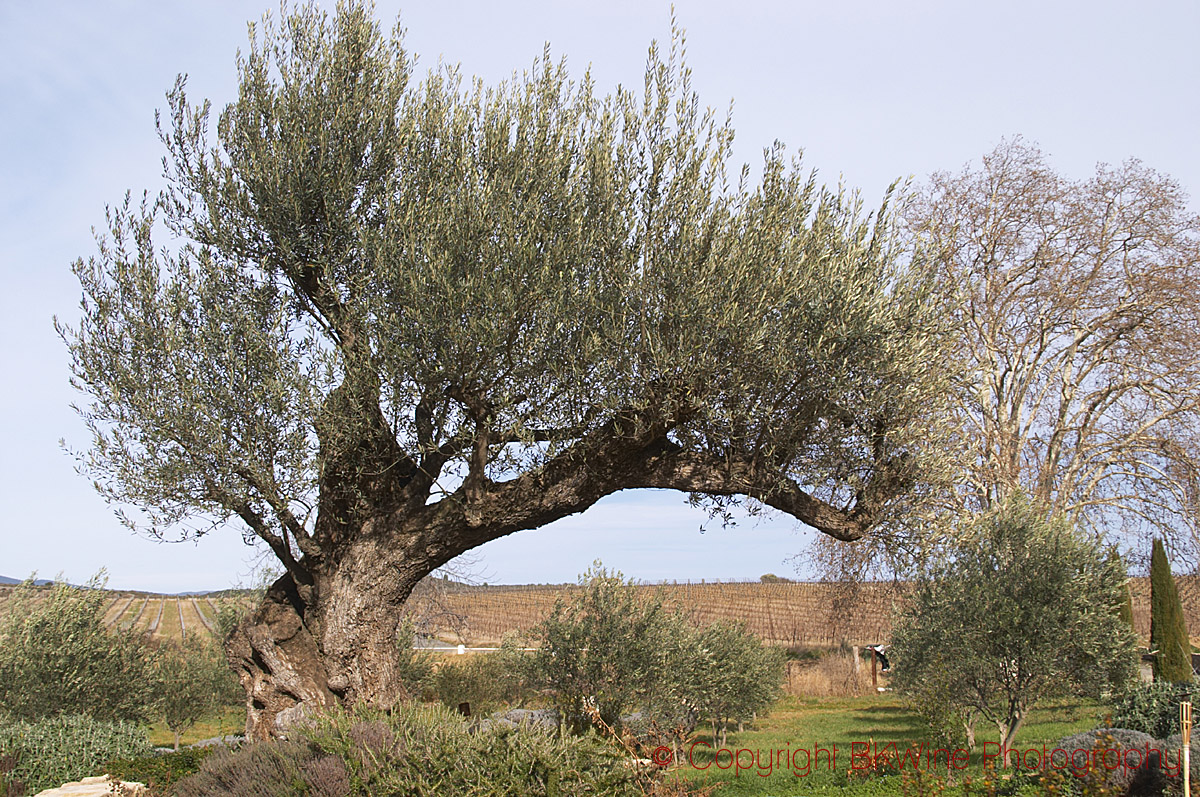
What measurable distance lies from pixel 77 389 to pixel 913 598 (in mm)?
16247

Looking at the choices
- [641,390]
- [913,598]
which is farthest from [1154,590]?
[641,390]

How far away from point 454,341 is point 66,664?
13.2 meters

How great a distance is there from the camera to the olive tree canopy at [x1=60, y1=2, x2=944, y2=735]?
31.7 feet

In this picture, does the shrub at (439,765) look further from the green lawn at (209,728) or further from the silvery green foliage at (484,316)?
the green lawn at (209,728)

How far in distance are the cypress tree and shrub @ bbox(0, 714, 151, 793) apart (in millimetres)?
25946

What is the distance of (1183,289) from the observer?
79.6 feet

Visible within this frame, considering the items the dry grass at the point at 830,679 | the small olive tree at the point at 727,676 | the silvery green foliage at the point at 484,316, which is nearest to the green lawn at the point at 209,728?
the small olive tree at the point at 727,676

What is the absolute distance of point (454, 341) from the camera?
9.34 m

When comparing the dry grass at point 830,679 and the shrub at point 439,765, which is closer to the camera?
the shrub at point 439,765

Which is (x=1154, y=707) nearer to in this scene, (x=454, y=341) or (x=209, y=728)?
(x=454, y=341)

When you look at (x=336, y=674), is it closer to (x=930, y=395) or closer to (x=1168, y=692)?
(x=930, y=395)

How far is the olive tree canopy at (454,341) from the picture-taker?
966 cm

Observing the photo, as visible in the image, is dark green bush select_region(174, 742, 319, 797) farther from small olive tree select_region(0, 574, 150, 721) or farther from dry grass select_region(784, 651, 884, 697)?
dry grass select_region(784, 651, 884, 697)

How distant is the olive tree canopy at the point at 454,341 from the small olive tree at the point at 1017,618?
6.48 meters
